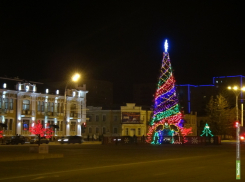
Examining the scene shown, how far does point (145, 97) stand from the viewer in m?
145

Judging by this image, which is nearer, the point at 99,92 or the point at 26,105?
the point at 26,105

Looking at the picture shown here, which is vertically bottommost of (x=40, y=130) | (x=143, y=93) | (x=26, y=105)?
(x=40, y=130)

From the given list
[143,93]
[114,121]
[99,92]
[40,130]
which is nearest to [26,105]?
[40,130]

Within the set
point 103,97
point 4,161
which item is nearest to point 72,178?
point 4,161

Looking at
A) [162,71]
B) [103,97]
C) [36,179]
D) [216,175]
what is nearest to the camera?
[36,179]

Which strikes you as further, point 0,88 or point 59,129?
point 59,129

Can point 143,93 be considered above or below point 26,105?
above

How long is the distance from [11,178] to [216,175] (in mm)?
7783

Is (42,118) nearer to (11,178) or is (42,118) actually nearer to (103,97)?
(103,97)

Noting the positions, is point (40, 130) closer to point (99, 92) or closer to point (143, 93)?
point (99, 92)

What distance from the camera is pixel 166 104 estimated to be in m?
63.9

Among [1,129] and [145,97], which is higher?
[145,97]

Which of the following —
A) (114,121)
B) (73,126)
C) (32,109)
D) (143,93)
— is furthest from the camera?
(143,93)

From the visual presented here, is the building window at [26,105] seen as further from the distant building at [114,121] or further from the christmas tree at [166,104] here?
the christmas tree at [166,104]
